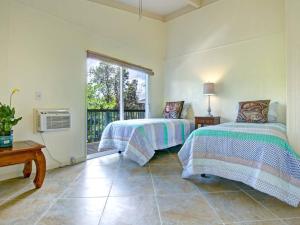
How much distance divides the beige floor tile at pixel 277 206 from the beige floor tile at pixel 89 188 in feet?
5.30

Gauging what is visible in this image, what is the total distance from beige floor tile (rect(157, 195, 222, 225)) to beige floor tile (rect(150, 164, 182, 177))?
795 mm

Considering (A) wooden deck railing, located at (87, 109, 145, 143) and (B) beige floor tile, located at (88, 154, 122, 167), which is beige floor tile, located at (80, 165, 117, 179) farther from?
A: (A) wooden deck railing, located at (87, 109, 145, 143)

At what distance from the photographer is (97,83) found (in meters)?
4.59

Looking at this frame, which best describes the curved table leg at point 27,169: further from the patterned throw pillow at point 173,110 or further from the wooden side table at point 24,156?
the patterned throw pillow at point 173,110

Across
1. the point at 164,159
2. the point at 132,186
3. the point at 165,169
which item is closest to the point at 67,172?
the point at 132,186

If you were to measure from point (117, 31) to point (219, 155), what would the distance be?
3.27 meters

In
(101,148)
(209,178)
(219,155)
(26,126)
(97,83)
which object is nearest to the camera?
(219,155)

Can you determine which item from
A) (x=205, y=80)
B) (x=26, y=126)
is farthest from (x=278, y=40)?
(x=26, y=126)

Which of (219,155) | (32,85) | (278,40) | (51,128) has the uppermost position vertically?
(278,40)

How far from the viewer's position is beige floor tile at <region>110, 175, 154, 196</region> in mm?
2369

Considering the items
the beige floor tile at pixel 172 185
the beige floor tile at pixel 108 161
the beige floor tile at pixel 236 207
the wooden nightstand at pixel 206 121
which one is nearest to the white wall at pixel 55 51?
the beige floor tile at pixel 108 161

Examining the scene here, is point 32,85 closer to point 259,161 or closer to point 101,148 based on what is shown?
point 101,148

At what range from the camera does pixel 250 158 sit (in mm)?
2219

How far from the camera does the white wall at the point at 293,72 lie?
85.0 inches
